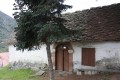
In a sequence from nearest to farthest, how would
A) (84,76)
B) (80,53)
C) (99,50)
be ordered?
(84,76) → (99,50) → (80,53)

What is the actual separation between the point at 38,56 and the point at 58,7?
29.9ft

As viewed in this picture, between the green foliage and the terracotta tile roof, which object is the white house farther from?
the green foliage

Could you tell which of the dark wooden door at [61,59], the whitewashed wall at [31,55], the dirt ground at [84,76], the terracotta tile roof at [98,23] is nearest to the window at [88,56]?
the terracotta tile roof at [98,23]

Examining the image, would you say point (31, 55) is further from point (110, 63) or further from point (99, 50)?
point (110, 63)

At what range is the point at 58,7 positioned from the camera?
15695 mm

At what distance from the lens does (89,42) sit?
19.5 metres

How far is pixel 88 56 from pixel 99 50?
1.21 metres

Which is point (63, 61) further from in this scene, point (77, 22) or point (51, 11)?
point (51, 11)

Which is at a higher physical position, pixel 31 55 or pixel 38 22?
pixel 38 22

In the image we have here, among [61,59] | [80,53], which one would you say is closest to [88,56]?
[80,53]

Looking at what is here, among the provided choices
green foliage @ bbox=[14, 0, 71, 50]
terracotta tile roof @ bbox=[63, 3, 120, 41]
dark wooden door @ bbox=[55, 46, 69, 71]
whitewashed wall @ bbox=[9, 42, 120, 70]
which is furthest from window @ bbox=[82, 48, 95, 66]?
green foliage @ bbox=[14, 0, 71, 50]

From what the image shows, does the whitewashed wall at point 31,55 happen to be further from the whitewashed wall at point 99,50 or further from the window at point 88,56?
the window at point 88,56

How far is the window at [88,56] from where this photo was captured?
19.4 m

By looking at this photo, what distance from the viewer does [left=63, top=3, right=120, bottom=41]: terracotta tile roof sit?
1853 centimetres
